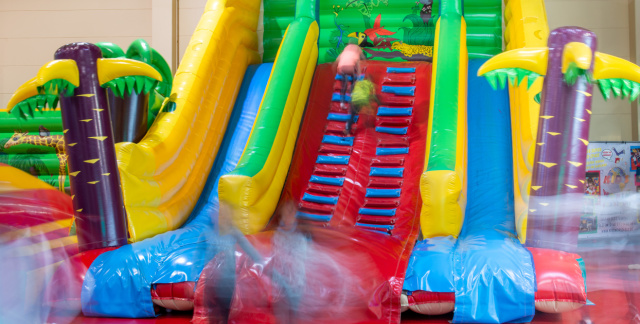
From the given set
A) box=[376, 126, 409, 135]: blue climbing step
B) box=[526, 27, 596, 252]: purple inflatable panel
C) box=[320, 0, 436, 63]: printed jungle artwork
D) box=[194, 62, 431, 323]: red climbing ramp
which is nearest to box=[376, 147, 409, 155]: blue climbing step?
box=[194, 62, 431, 323]: red climbing ramp

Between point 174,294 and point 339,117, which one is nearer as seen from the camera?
point 174,294

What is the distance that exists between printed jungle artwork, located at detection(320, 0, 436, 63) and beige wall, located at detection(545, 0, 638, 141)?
137 cm

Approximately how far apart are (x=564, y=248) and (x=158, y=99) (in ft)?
7.78

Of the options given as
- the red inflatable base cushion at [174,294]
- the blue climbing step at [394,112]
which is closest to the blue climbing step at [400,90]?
Answer: the blue climbing step at [394,112]

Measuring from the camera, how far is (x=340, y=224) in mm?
3102

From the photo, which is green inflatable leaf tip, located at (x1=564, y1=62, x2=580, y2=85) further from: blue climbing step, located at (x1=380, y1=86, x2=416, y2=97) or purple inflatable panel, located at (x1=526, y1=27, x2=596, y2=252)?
blue climbing step, located at (x1=380, y1=86, x2=416, y2=97)

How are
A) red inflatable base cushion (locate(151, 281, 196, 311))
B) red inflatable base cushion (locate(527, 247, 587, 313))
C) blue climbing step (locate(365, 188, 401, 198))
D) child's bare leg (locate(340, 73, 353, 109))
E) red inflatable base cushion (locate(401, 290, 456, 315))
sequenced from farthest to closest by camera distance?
1. child's bare leg (locate(340, 73, 353, 109))
2. blue climbing step (locate(365, 188, 401, 198))
3. red inflatable base cushion (locate(151, 281, 196, 311))
4. red inflatable base cushion (locate(401, 290, 456, 315))
5. red inflatable base cushion (locate(527, 247, 587, 313))

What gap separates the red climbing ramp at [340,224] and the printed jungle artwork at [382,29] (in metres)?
0.15

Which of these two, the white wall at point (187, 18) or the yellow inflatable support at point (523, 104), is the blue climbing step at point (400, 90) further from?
the white wall at point (187, 18)

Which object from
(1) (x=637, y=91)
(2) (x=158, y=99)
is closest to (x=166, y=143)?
(2) (x=158, y=99)

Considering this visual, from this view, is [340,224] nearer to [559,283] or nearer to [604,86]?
[559,283]

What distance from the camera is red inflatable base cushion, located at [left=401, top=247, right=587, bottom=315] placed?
2.14 m

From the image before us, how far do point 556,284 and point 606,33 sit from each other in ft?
10.8

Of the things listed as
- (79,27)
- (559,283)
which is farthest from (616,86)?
(79,27)
